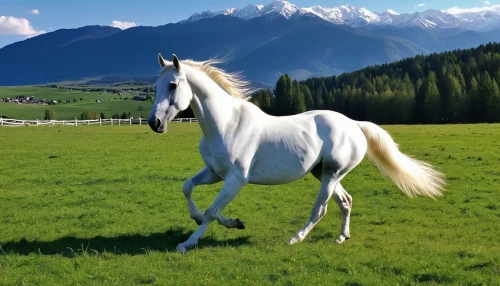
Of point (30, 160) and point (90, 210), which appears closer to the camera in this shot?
point (90, 210)

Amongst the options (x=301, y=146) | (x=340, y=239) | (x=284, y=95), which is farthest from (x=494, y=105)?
(x=301, y=146)

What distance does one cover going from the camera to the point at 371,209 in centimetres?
1227

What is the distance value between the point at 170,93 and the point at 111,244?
132 inches

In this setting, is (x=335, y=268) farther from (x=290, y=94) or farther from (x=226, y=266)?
(x=290, y=94)

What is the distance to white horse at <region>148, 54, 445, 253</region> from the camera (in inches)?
305

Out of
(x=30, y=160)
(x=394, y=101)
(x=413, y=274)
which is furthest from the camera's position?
(x=394, y=101)

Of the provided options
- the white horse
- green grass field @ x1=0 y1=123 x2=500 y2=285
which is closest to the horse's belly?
the white horse

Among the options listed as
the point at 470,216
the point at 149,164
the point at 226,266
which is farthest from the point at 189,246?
the point at 149,164

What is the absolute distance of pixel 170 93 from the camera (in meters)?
7.53

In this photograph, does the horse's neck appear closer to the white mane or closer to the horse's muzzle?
the white mane

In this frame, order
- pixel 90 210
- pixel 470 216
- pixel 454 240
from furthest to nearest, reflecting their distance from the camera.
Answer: pixel 90 210 → pixel 470 216 → pixel 454 240

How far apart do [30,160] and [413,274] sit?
75.4 ft

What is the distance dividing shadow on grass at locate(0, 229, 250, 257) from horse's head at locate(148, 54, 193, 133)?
2453 mm

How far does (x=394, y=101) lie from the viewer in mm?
91000
